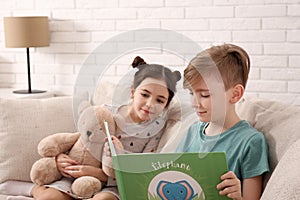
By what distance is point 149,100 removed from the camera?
1.17m

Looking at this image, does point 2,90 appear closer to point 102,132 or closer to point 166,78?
point 102,132

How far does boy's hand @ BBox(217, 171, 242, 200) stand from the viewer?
4.94 feet

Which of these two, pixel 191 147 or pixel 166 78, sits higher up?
pixel 166 78

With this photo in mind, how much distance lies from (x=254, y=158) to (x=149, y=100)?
618 millimetres

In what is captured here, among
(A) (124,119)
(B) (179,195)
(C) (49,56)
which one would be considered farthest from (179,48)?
(C) (49,56)

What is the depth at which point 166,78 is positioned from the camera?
121cm

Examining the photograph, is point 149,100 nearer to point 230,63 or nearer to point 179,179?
point 179,179

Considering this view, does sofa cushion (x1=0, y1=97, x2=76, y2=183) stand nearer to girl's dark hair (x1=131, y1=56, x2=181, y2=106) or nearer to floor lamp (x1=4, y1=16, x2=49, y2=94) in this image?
floor lamp (x1=4, y1=16, x2=49, y2=94)

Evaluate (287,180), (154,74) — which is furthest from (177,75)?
(287,180)

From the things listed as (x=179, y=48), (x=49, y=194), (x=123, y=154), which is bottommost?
(x=49, y=194)

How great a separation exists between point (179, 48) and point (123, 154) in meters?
0.29

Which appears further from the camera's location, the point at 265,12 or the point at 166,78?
the point at 265,12

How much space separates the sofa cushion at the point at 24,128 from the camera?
7.91 ft

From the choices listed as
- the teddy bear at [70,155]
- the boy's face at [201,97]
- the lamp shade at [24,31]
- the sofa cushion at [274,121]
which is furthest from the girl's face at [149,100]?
the lamp shade at [24,31]
